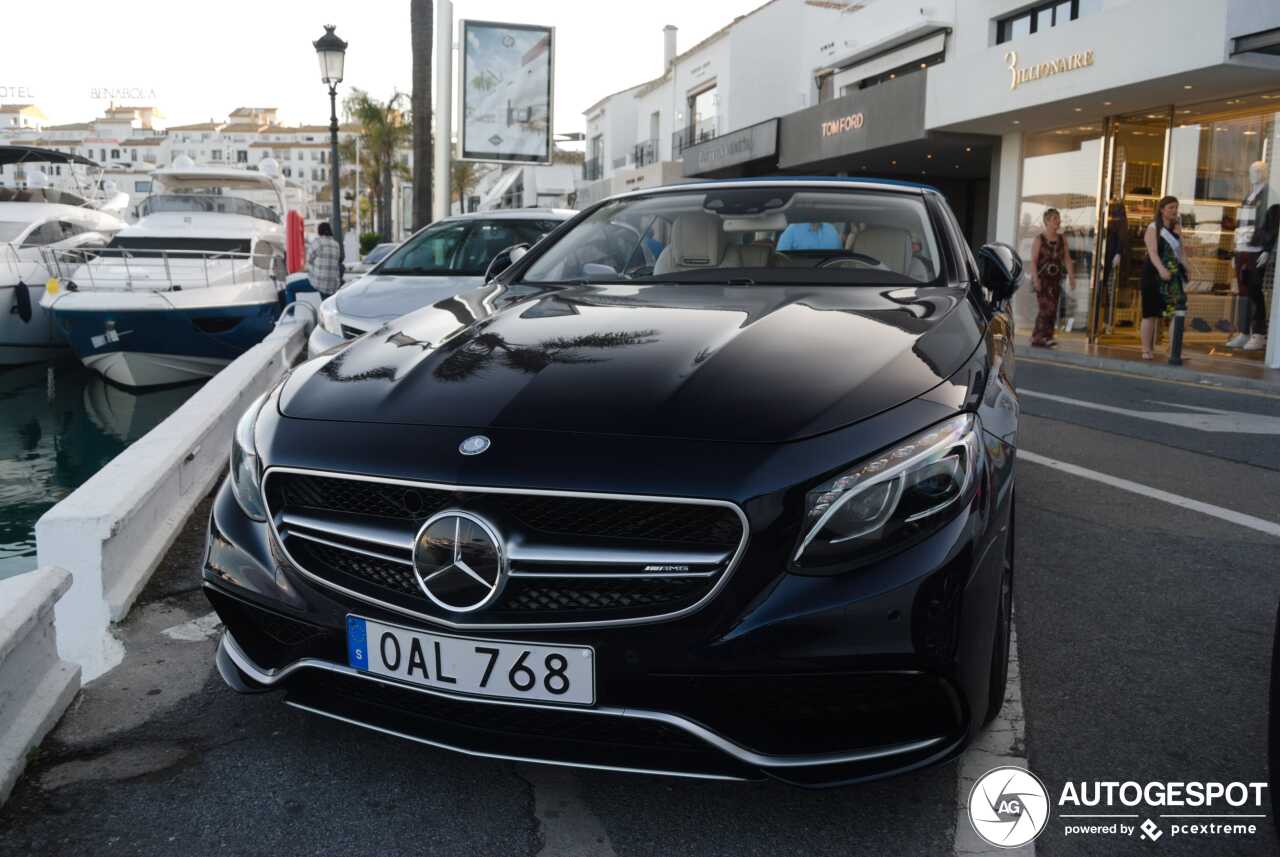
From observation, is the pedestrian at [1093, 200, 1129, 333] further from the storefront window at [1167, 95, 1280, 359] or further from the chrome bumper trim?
the chrome bumper trim

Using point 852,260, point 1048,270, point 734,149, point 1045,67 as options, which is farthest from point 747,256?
point 734,149

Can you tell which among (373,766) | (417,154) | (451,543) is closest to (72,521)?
(373,766)

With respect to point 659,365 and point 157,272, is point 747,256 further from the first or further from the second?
point 157,272

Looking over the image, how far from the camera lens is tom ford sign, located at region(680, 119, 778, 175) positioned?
27.4m

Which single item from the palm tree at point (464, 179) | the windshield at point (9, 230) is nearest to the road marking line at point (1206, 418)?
the windshield at point (9, 230)

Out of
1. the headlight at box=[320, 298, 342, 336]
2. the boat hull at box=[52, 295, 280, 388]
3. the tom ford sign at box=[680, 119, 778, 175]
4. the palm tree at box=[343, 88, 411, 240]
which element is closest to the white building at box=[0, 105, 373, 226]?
the palm tree at box=[343, 88, 411, 240]

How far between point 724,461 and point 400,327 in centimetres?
141

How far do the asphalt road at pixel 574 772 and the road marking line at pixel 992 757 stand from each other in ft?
0.09

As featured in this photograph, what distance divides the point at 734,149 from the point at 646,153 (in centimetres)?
1531

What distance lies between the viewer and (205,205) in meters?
17.2

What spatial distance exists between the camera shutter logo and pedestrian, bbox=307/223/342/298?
528 inches

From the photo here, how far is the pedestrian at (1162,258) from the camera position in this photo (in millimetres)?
12500

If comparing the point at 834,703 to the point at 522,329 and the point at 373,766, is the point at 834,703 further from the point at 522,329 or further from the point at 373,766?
the point at 522,329

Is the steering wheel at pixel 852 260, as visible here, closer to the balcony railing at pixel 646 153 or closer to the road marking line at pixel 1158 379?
the road marking line at pixel 1158 379
